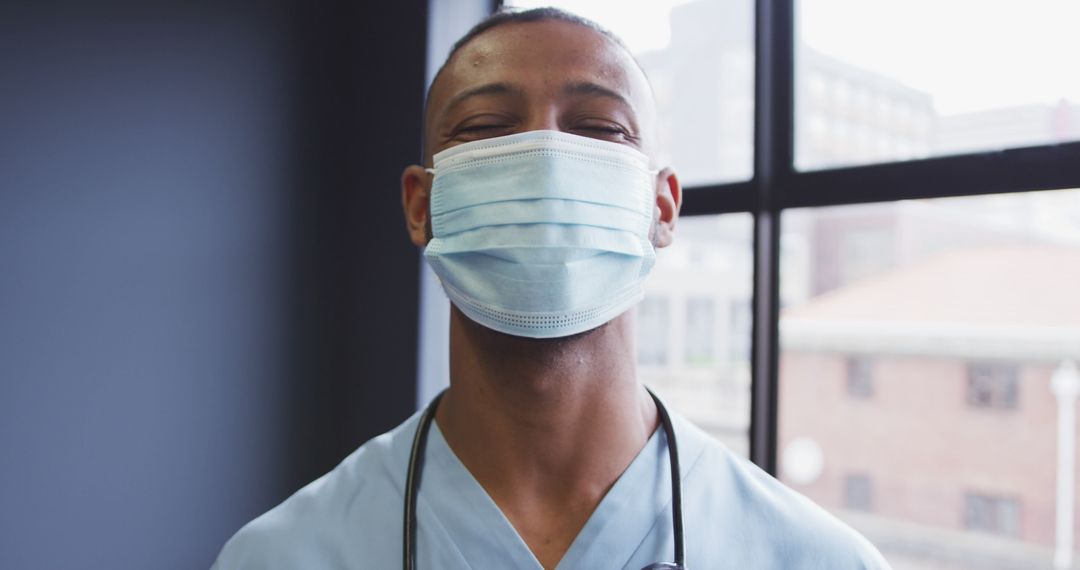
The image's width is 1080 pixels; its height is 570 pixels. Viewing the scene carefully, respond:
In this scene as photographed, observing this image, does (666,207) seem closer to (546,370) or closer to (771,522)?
(546,370)

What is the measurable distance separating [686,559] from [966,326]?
30.4 inches

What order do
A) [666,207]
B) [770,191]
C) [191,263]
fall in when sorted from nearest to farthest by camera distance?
[666,207] < [770,191] < [191,263]

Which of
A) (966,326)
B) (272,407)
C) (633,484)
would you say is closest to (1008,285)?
(966,326)

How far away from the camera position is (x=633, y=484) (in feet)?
2.82

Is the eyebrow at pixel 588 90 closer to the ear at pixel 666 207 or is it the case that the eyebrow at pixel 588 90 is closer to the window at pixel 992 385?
the ear at pixel 666 207

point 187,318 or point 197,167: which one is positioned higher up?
point 197,167

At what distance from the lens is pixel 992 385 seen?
124 centimetres

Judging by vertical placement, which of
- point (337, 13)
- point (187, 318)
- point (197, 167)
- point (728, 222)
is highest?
point (337, 13)

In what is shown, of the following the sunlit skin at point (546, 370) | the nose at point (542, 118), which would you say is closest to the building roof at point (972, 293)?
the sunlit skin at point (546, 370)

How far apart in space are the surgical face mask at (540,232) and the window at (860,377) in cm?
73

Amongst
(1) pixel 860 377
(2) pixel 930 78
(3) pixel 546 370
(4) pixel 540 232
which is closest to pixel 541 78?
(4) pixel 540 232

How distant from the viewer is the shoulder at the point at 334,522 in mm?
837

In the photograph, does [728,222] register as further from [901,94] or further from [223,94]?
[223,94]

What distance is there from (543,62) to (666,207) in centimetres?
25
